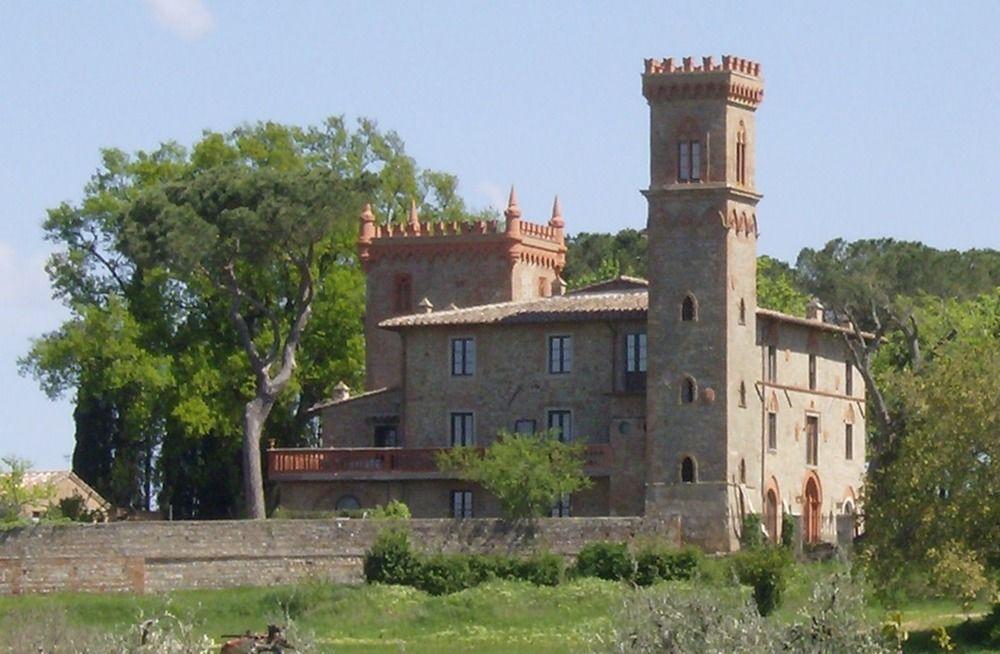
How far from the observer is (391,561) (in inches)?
2901

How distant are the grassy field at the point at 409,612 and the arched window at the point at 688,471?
18.2ft

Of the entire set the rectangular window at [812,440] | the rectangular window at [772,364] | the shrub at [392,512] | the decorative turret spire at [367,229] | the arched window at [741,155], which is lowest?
the shrub at [392,512]

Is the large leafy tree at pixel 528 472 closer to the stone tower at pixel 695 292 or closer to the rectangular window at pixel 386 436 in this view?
the stone tower at pixel 695 292

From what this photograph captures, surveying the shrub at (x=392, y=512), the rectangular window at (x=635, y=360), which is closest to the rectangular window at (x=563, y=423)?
the rectangular window at (x=635, y=360)

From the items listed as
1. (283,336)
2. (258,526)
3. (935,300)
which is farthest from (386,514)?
(935,300)

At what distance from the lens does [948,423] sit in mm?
64938

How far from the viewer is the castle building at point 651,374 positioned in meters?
77.8

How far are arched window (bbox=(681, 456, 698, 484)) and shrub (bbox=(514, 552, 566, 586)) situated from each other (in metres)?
5.62

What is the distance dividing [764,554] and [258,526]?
12853mm

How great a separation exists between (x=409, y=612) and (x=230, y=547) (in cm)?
698

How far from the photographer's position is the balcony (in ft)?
261

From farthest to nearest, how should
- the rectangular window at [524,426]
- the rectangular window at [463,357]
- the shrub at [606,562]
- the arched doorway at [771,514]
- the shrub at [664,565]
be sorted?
the rectangular window at [463,357], the rectangular window at [524,426], the arched doorway at [771,514], the shrub at [606,562], the shrub at [664,565]

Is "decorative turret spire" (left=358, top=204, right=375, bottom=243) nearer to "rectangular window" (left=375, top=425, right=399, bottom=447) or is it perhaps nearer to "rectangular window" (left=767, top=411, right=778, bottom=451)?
"rectangular window" (left=375, top=425, right=399, bottom=447)

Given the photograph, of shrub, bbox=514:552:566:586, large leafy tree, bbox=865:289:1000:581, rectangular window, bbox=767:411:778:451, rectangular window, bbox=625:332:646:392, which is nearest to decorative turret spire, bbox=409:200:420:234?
rectangular window, bbox=625:332:646:392
